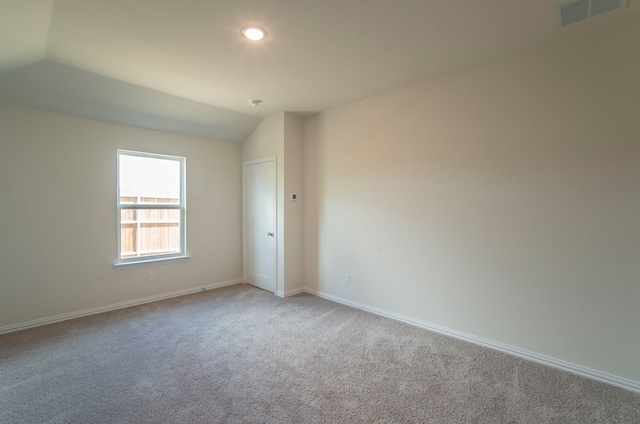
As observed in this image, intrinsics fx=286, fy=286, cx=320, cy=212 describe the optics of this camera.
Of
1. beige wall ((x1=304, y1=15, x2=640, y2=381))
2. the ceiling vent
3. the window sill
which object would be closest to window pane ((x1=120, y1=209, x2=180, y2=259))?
the window sill

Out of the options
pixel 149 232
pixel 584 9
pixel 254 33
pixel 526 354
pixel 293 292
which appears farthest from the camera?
pixel 293 292

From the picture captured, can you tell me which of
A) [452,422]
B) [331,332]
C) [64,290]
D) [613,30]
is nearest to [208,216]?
[64,290]

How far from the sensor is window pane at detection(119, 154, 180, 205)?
12.7ft

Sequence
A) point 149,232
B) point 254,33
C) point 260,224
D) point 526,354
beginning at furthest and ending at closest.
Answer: point 260,224 → point 149,232 → point 526,354 → point 254,33

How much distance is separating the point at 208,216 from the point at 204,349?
94.3 inches

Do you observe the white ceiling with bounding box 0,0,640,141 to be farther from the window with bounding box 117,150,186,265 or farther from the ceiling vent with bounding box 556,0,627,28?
the window with bounding box 117,150,186,265

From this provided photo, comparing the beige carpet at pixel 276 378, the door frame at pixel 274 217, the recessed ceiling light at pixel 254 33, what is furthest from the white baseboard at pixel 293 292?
the recessed ceiling light at pixel 254 33

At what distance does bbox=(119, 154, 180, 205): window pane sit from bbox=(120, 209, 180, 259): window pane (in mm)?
185

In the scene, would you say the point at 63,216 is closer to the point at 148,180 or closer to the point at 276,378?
the point at 148,180

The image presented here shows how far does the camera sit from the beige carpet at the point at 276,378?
187 cm

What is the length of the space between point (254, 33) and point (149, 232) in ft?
10.5

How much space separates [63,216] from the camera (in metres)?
3.36

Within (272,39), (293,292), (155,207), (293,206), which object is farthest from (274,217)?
(272,39)

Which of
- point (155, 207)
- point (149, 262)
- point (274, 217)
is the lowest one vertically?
point (149, 262)
